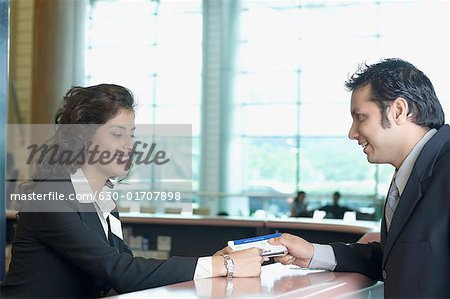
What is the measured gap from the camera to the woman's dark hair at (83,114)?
9.05ft

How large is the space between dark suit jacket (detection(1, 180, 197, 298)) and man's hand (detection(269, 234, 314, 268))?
318 mm

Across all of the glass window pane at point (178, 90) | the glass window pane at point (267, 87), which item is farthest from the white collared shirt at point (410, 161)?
the glass window pane at point (178, 90)

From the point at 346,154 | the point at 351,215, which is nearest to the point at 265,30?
the point at 346,154

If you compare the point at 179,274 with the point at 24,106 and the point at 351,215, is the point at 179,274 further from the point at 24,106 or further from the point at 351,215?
the point at 24,106

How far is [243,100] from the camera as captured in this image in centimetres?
1548

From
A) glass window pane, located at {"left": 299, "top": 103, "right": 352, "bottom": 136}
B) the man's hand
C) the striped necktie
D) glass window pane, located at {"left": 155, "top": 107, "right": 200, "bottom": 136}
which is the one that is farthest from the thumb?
glass window pane, located at {"left": 155, "top": 107, "right": 200, "bottom": 136}

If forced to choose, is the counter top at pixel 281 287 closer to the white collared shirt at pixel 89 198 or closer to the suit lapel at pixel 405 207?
the suit lapel at pixel 405 207

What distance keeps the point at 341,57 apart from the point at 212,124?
2.88 meters

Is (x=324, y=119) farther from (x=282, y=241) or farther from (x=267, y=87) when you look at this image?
(x=282, y=241)

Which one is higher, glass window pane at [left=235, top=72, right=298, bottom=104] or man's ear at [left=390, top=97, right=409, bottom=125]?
glass window pane at [left=235, top=72, right=298, bottom=104]

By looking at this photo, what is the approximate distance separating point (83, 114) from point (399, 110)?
1.13 metres

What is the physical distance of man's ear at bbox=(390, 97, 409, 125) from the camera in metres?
2.26

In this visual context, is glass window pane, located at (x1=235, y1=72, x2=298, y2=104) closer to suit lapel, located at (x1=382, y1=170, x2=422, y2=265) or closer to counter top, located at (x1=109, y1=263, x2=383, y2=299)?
counter top, located at (x1=109, y1=263, x2=383, y2=299)

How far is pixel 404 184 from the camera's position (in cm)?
225
